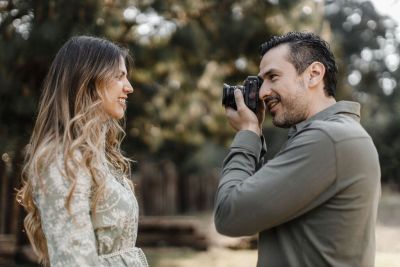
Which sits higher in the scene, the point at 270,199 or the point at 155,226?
the point at 270,199

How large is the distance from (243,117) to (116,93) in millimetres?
518

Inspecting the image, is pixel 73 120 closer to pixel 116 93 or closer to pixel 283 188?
pixel 116 93

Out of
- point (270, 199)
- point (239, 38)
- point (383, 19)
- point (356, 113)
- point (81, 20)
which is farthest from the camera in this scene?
point (383, 19)

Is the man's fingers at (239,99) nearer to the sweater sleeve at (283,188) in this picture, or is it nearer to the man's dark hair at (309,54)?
the man's dark hair at (309,54)

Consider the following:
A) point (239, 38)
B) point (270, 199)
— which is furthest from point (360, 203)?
point (239, 38)

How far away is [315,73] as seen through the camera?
2258 millimetres

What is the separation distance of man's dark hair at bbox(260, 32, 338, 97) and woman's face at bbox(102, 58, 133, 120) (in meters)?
0.64

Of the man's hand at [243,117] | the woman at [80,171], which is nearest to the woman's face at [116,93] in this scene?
the woman at [80,171]

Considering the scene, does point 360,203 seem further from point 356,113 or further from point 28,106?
point 28,106

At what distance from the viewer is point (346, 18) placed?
35844mm

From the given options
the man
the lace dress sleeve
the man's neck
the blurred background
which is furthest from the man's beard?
the blurred background

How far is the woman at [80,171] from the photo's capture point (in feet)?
6.26

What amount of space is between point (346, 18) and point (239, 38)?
2997 cm

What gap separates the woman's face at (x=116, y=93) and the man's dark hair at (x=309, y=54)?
639 mm
